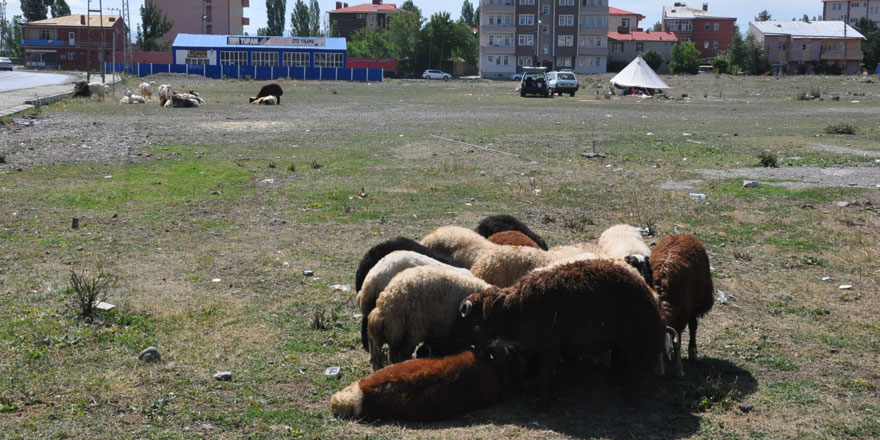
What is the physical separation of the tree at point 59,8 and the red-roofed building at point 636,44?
8724 cm

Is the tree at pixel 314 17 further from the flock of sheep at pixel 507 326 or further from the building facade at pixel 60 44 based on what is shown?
the flock of sheep at pixel 507 326

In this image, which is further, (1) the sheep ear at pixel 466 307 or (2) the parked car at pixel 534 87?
(2) the parked car at pixel 534 87

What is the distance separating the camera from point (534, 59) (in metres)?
106

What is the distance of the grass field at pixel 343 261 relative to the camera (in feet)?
16.3

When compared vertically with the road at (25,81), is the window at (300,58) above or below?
above

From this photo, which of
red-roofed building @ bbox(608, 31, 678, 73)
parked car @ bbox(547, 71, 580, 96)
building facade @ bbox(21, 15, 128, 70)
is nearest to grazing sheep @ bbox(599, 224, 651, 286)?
parked car @ bbox(547, 71, 580, 96)

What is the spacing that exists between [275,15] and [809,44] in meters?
88.4

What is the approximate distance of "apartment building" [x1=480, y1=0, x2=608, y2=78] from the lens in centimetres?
10650

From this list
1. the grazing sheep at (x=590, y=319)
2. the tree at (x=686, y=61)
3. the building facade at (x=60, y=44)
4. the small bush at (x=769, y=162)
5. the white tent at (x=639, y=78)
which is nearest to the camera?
the grazing sheep at (x=590, y=319)

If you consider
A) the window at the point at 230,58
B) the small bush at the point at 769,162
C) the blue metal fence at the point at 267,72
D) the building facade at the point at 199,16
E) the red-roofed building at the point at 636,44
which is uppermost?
the building facade at the point at 199,16

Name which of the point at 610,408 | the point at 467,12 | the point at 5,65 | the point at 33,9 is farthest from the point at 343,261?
the point at 467,12

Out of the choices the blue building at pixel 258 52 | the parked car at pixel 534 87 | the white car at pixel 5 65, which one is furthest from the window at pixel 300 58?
the parked car at pixel 534 87

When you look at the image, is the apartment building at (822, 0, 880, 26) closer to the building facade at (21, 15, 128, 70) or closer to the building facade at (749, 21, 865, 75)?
the building facade at (749, 21, 865, 75)

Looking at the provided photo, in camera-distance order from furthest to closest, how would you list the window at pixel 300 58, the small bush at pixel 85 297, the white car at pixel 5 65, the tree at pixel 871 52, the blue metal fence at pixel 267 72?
the tree at pixel 871 52 < the window at pixel 300 58 < the white car at pixel 5 65 < the blue metal fence at pixel 267 72 < the small bush at pixel 85 297
